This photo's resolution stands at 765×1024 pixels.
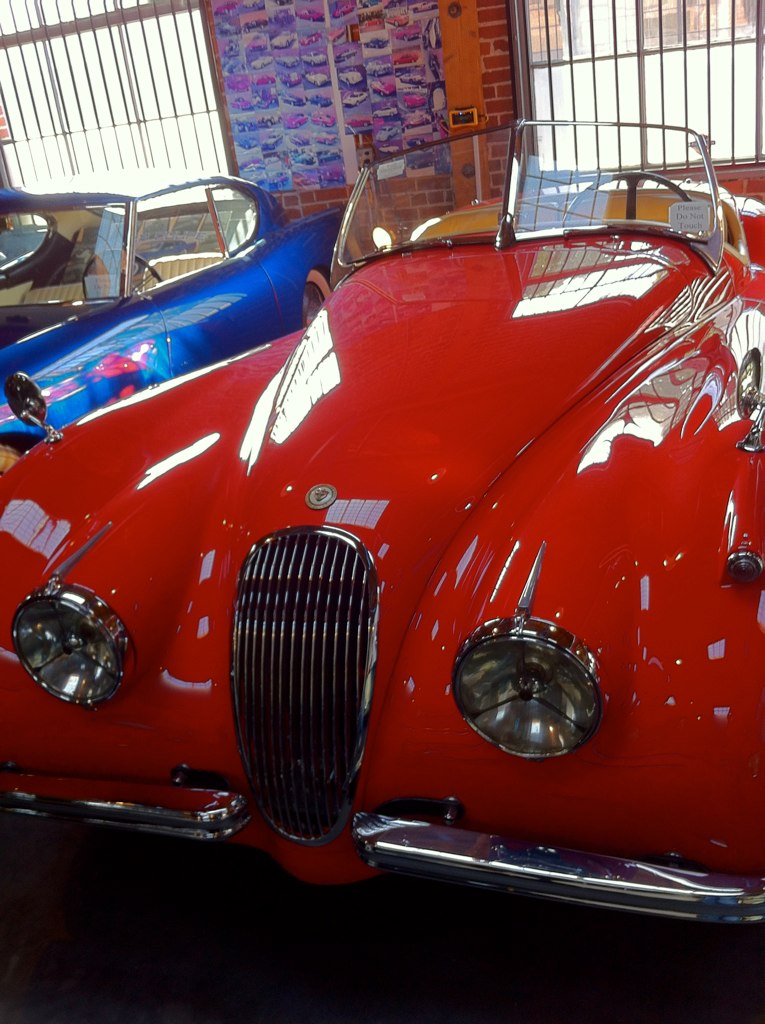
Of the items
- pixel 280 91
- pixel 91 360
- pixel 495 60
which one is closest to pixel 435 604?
pixel 91 360

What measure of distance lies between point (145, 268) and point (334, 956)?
335 centimetres

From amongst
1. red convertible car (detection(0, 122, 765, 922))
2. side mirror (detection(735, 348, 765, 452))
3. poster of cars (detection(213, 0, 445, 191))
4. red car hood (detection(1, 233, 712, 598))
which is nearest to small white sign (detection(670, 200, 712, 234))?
red car hood (detection(1, 233, 712, 598))

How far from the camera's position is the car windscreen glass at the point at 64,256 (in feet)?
14.0

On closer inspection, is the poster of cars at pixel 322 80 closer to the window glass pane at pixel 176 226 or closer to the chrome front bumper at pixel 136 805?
the window glass pane at pixel 176 226

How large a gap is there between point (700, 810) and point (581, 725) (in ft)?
0.76

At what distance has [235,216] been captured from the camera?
16.3 feet

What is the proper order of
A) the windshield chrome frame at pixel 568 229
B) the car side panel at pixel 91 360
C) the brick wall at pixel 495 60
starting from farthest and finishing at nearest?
1. the brick wall at pixel 495 60
2. the car side panel at pixel 91 360
3. the windshield chrome frame at pixel 568 229

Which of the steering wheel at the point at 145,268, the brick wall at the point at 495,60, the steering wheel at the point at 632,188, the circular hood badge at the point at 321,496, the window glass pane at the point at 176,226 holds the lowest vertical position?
the circular hood badge at the point at 321,496

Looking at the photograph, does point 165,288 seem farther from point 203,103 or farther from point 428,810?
point 203,103

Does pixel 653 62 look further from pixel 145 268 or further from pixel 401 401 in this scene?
pixel 401 401

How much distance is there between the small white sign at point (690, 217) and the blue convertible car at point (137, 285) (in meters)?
2.15

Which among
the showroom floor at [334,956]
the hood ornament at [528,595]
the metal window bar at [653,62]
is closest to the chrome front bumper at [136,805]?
the showroom floor at [334,956]

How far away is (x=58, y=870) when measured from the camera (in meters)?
2.21

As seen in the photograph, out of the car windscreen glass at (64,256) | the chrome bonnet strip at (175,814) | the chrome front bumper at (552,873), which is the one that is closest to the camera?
the chrome front bumper at (552,873)
